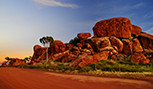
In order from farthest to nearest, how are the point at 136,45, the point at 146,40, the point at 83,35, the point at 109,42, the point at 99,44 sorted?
1. the point at 83,35
2. the point at 146,40
3. the point at 136,45
4. the point at 109,42
5. the point at 99,44

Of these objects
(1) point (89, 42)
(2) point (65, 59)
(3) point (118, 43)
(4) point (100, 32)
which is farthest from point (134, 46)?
(2) point (65, 59)

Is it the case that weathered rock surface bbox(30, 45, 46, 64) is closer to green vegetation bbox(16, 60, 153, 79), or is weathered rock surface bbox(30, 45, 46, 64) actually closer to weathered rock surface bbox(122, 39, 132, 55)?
green vegetation bbox(16, 60, 153, 79)

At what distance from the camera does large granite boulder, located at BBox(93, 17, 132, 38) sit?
46.8 metres

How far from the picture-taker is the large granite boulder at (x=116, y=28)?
46750 millimetres

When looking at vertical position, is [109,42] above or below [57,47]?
above

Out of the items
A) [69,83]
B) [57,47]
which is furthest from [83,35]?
[69,83]

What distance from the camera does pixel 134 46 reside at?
44.7m

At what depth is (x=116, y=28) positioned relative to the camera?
155 feet

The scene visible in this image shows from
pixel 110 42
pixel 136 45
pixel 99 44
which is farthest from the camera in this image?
pixel 136 45

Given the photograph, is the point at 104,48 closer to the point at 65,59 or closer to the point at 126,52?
the point at 126,52

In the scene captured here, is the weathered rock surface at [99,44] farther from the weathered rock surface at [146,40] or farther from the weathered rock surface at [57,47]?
the weathered rock surface at [146,40]

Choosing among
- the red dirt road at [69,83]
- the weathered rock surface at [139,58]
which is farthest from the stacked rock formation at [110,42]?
the red dirt road at [69,83]

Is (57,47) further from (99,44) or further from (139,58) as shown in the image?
(139,58)

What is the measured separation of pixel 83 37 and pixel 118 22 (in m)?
18.2
